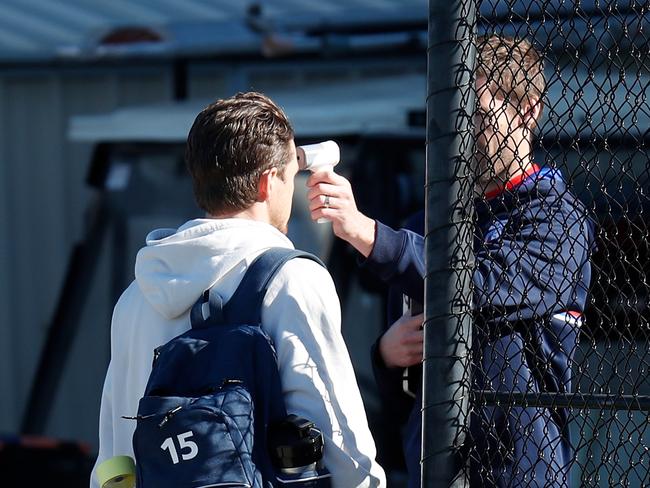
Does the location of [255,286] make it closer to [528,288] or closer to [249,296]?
[249,296]

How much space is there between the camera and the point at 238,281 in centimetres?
220

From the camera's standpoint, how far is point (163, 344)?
226 cm

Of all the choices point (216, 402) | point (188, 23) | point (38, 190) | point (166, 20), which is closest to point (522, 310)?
point (216, 402)

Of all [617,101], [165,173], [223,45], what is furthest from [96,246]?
[617,101]

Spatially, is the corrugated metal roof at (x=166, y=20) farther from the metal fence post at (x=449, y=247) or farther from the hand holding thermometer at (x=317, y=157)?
the metal fence post at (x=449, y=247)

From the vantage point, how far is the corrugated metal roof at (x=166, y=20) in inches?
247

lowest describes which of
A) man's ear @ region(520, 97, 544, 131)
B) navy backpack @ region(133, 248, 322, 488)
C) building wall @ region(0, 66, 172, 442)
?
building wall @ region(0, 66, 172, 442)

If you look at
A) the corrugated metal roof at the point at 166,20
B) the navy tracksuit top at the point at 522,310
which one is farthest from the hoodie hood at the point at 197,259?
the corrugated metal roof at the point at 166,20

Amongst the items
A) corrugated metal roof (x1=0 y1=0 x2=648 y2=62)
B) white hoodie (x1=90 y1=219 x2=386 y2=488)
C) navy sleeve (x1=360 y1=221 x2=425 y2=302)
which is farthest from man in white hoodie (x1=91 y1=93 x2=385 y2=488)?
corrugated metal roof (x1=0 y1=0 x2=648 y2=62)

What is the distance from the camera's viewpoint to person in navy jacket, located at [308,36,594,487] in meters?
2.21

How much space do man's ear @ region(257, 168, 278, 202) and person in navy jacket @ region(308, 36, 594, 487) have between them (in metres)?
0.08

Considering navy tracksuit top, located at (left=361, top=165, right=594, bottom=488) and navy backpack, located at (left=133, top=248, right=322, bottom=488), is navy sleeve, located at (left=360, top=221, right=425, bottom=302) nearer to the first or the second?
navy tracksuit top, located at (left=361, top=165, right=594, bottom=488)

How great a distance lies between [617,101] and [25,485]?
133 inches

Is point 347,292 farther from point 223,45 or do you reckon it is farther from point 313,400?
point 313,400
